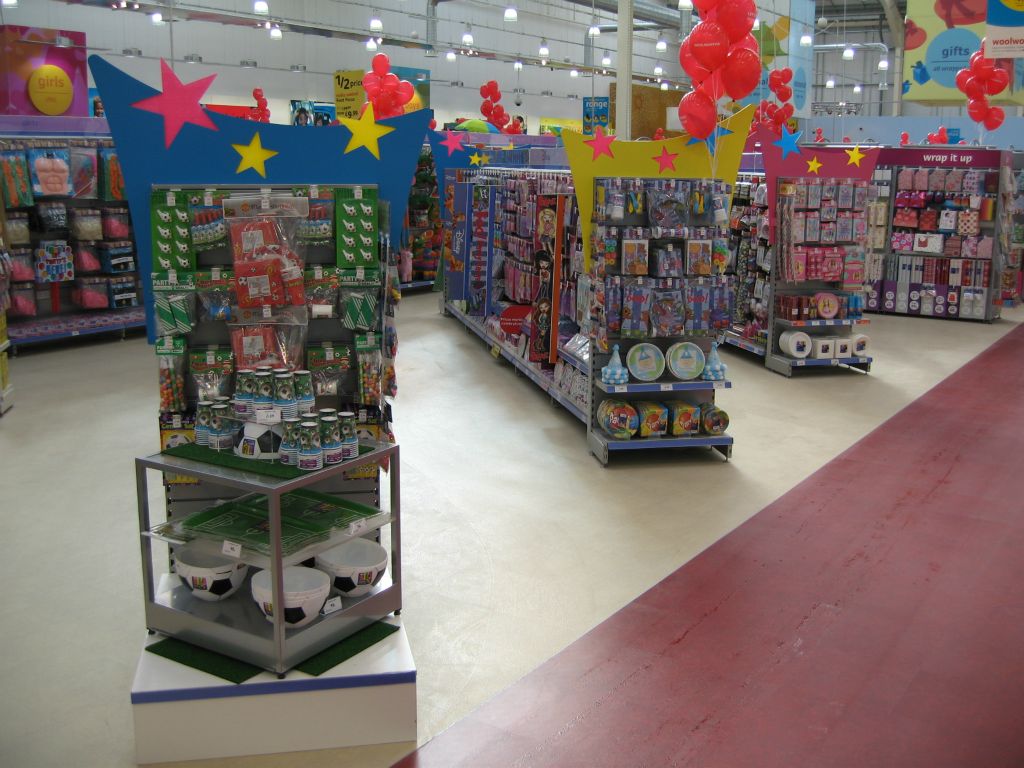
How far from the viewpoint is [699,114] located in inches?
287

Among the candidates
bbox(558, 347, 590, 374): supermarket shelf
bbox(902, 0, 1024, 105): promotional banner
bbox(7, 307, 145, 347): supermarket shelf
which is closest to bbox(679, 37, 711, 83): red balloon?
bbox(558, 347, 590, 374): supermarket shelf

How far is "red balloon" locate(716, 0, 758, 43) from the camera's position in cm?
679

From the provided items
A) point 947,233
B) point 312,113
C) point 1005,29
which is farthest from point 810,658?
point 312,113

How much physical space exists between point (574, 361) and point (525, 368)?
1321mm

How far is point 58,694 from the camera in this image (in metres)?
3.39

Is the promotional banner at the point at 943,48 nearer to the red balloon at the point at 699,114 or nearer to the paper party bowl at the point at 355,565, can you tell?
the red balloon at the point at 699,114

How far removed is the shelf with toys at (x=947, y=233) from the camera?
11070 mm

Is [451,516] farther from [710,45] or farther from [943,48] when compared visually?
[943,48]

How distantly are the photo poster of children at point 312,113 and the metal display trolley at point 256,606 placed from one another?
1340 centimetres

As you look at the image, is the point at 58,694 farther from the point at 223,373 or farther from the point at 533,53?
the point at 533,53

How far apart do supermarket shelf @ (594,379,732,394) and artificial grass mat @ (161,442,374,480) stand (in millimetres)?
2878

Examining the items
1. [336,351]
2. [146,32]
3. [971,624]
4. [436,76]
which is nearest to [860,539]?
[971,624]

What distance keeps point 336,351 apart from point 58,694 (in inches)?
61.2

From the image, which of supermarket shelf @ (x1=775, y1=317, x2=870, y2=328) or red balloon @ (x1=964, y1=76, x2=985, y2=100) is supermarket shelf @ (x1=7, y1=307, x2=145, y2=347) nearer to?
supermarket shelf @ (x1=775, y1=317, x2=870, y2=328)
